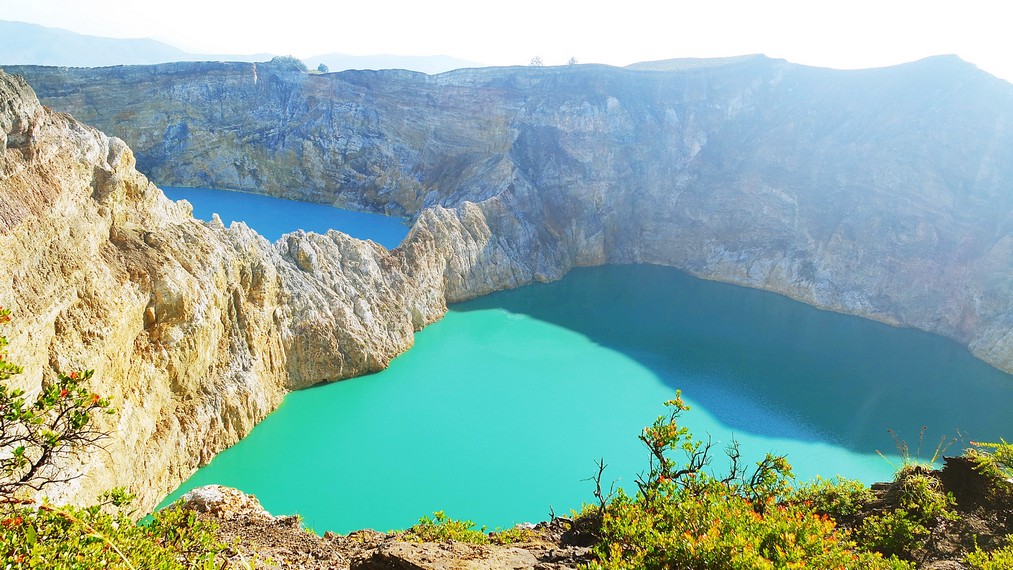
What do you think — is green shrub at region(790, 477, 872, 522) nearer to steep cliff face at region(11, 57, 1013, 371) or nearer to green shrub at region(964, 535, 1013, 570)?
green shrub at region(964, 535, 1013, 570)

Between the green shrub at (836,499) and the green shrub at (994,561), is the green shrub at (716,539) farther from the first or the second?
the green shrub at (836,499)

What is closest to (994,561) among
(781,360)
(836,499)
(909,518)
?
(909,518)

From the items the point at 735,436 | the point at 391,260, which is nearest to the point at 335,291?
the point at 391,260

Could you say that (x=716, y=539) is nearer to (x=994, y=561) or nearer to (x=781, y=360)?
(x=994, y=561)

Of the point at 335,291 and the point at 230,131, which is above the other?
the point at 230,131

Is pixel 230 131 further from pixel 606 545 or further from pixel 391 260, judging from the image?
pixel 606 545

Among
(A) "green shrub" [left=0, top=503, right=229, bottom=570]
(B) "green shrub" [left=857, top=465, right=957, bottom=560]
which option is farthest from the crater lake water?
(A) "green shrub" [left=0, top=503, right=229, bottom=570]
